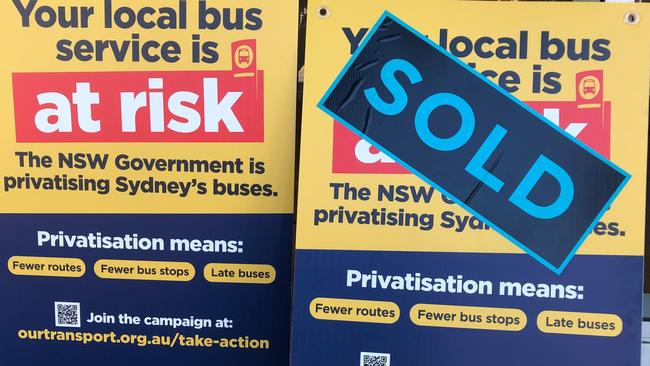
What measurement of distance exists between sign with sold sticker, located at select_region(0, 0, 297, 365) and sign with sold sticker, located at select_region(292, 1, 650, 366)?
7.9 inches

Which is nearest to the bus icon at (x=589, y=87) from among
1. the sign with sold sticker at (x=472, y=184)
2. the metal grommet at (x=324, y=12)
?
the sign with sold sticker at (x=472, y=184)

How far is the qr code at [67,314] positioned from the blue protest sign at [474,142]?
0.96m

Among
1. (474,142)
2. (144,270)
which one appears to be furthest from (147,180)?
(474,142)

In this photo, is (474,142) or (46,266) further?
(46,266)

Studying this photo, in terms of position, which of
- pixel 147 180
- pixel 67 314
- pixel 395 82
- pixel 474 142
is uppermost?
pixel 395 82

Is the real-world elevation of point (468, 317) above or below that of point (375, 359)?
above

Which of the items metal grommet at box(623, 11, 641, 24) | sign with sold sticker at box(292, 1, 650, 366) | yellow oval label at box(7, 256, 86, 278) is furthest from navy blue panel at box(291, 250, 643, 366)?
yellow oval label at box(7, 256, 86, 278)

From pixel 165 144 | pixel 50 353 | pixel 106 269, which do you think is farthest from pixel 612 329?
pixel 50 353

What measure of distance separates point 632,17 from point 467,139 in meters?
0.50

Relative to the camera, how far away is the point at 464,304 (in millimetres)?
1416

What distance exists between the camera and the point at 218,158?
5.17 feet

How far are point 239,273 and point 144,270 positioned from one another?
0.28 m

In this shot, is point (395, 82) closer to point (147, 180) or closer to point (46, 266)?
point (147, 180)

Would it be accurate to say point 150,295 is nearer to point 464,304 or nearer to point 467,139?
point 464,304
